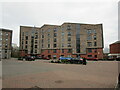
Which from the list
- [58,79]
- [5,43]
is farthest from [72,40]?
[58,79]

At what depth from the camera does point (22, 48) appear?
61.1m

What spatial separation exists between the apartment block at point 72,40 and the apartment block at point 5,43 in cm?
1861

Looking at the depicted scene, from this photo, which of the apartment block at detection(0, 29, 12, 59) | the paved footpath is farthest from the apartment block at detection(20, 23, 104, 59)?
the paved footpath

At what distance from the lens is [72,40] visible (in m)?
51.2

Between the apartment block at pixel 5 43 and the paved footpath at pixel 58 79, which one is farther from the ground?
the apartment block at pixel 5 43

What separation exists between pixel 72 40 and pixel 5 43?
37.3 metres

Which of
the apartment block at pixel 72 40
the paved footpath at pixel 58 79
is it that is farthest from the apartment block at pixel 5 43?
the paved footpath at pixel 58 79

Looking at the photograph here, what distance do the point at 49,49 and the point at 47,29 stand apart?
10820mm

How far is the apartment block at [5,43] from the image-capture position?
5661cm

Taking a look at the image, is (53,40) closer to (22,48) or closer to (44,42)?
(44,42)

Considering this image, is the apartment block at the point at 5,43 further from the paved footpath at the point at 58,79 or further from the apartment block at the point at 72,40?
the paved footpath at the point at 58,79

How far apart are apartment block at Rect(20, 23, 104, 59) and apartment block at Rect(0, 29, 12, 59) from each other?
18.6m


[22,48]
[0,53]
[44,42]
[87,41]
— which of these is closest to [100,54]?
[87,41]

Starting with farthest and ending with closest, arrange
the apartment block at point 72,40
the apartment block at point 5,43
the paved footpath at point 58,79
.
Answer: the apartment block at point 5,43 → the apartment block at point 72,40 → the paved footpath at point 58,79
